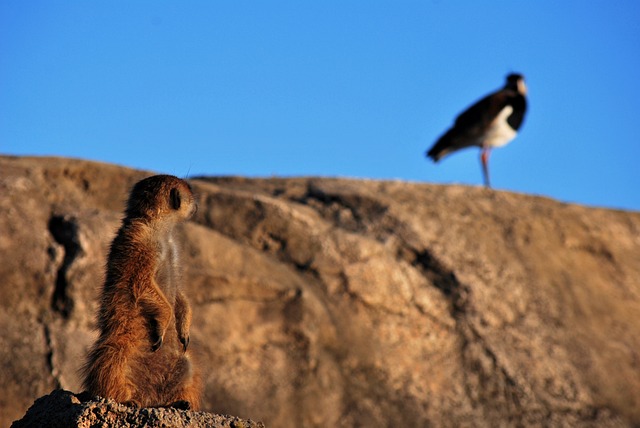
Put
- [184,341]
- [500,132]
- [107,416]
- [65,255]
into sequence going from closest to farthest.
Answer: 1. [107,416]
2. [184,341]
3. [65,255]
4. [500,132]

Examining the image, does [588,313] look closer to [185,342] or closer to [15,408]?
[15,408]

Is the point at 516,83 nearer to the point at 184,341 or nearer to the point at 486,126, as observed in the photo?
the point at 486,126

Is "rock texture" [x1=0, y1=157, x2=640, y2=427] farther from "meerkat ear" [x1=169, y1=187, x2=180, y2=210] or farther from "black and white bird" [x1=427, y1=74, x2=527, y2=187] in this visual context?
"black and white bird" [x1=427, y1=74, x2=527, y2=187]

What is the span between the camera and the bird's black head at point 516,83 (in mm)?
20297

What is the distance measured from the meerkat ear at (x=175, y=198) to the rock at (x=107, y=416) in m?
1.16

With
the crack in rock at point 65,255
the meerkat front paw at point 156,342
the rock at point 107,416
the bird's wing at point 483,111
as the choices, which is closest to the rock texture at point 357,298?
the crack in rock at point 65,255

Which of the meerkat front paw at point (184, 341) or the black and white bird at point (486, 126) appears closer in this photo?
the meerkat front paw at point (184, 341)

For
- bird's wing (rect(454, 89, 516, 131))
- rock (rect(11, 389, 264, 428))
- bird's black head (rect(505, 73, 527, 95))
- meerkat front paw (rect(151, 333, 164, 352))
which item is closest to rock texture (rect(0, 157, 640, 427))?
meerkat front paw (rect(151, 333, 164, 352))

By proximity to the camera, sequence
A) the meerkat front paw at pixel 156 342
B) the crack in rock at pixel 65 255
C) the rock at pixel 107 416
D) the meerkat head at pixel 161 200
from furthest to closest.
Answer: the crack in rock at pixel 65 255
the meerkat head at pixel 161 200
the meerkat front paw at pixel 156 342
the rock at pixel 107 416

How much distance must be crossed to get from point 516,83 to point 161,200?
15636 millimetres

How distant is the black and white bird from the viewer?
18406 mm

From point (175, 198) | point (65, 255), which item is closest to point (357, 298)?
point (65, 255)

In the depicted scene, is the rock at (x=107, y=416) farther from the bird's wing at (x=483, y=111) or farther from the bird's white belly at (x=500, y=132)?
the bird's white belly at (x=500, y=132)

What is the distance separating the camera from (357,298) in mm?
11883
